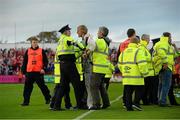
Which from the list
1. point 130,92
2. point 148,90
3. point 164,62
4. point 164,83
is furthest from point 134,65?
point 148,90

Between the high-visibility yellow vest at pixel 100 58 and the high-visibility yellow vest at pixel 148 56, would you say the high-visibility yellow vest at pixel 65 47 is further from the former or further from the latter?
the high-visibility yellow vest at pixel 148 56

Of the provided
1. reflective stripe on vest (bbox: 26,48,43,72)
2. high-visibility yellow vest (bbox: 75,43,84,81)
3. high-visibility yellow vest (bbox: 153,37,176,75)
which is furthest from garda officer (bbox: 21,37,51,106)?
high-visibility yellow vest (bbox: 153,37,176,75)

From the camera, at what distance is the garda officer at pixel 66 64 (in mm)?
16859

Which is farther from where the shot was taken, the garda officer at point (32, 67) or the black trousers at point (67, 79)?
the garda officer at point (32, 67)

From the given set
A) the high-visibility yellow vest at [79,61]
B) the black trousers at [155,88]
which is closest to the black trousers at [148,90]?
the black trousers at [155,88]

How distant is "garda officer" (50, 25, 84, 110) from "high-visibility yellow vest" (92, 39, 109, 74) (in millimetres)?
569

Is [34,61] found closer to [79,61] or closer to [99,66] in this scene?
[79,61]

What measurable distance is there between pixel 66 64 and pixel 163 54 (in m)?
3.23

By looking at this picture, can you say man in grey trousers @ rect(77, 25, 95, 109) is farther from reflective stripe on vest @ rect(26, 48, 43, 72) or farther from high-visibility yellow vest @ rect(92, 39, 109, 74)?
reflective stripe on vest @ rect(26, 48, 43, 72)

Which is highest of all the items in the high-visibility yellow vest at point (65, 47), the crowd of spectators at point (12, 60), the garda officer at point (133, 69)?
the crowd of spectators at point (12, 60)

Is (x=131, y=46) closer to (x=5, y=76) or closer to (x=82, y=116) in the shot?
(x=82, y=116)

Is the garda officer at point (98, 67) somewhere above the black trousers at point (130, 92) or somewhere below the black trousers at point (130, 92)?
above

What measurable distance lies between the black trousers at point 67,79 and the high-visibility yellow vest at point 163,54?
2849 millimetres

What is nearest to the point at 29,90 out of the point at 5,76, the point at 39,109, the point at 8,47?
the point at 39,109
